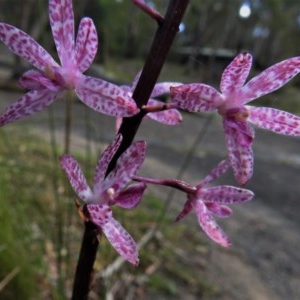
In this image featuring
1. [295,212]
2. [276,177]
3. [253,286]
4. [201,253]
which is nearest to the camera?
[253,286]

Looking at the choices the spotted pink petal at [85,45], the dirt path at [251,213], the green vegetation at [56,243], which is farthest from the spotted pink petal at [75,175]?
the dirt path at [251,213]

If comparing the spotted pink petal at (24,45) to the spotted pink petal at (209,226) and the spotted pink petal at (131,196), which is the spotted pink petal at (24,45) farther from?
the spotted pink petal at (209,226)

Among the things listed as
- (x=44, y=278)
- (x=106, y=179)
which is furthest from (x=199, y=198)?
(x=44, y=278)

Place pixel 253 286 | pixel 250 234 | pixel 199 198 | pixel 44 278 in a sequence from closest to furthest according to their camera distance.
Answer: pixel 199 198, pixel 44 278, pixel 253 286, pixel 250 234

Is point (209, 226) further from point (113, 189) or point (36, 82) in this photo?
point (36, 82)

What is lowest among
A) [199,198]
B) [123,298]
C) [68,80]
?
[123,298]

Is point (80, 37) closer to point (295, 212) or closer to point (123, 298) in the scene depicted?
point (123, 298)
